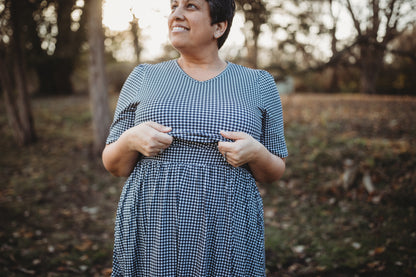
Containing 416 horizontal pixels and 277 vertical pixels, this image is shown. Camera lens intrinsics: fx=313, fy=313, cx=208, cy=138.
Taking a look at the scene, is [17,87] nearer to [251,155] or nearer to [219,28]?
[219,28]

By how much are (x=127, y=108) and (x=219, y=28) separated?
71 centimetres

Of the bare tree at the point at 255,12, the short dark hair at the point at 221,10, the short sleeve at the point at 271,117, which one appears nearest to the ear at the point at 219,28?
the short dark hair at the point at 221,10

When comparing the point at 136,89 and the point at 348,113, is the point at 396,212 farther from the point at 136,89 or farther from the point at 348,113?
the point at 348,113

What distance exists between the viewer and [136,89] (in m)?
1.76

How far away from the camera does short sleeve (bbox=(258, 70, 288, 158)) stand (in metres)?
1.80

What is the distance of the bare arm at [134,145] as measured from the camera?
4.96 ft

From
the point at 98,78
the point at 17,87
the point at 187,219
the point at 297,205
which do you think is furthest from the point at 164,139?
the point at 17,87

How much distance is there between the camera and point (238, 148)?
1.51 m

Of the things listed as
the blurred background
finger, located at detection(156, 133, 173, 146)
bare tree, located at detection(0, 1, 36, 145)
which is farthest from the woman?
bare tree, located at detection(0, 1, 36, 145)

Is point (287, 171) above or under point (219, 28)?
under

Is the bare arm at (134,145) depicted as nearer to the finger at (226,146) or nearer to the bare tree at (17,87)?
the finger at (226,146)

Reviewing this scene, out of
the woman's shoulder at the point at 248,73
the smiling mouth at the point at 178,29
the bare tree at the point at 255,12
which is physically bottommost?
the woman's shoulder at the point at 248,73

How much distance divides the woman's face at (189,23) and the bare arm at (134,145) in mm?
512

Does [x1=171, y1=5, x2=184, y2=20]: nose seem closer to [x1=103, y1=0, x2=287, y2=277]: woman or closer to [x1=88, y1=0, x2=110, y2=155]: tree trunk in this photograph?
[x1=103, y1=0, x2=287, y2=277]: woman
